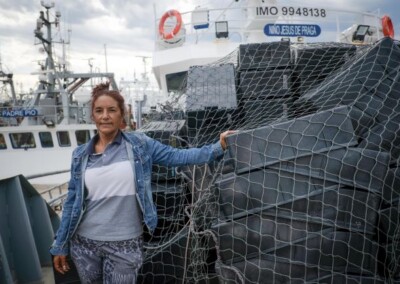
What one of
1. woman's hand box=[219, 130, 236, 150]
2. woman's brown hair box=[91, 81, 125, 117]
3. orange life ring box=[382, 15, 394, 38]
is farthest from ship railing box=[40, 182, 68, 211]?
orange life ring box=[382, 15, 394, 38]

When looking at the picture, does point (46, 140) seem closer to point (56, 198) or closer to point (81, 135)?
point (81, 135)

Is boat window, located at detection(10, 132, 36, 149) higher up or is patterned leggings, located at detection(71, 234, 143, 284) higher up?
patterned leggings, located at detection(71, 234, 143, 284)

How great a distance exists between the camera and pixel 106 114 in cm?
147

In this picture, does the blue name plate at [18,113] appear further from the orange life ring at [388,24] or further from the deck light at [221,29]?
the orange life ring at [388,24]

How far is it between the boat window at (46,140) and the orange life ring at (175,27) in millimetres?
4723

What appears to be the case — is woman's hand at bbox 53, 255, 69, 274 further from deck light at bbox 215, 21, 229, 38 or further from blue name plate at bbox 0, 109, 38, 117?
blue name plate at bbox 0, 109, 38, 117

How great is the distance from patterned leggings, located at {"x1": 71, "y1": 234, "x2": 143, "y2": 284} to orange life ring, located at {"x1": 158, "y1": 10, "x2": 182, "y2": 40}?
259 inches

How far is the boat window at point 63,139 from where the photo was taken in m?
9.92

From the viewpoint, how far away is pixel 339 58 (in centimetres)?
221

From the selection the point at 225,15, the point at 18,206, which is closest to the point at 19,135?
the point at 225,15

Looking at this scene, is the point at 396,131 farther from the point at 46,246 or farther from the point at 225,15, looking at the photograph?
the point at 225,15

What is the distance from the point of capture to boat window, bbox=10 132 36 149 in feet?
32.3

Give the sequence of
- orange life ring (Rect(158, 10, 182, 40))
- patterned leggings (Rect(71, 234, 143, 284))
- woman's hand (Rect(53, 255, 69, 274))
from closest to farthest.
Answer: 1. patterned leggings (Rect(71, 234, 143, 284))
2. woman's hand (Rect(53, 255, 69, 274))
3. orange life ring (Rect(158, 10, 182, 40))

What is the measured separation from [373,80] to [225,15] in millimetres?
6328
